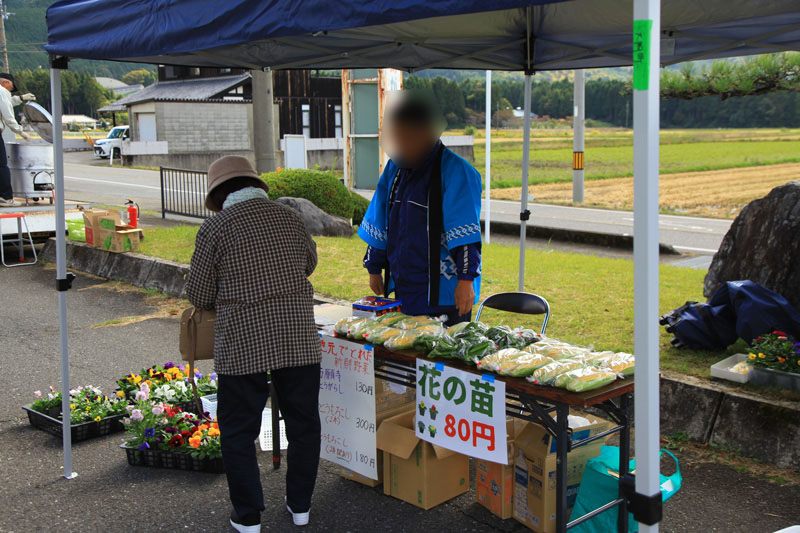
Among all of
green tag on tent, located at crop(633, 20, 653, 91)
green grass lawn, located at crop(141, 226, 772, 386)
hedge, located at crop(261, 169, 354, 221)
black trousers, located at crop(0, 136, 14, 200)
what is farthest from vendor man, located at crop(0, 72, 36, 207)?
green tag on tent, located at crop(633, 20, 653, 91)

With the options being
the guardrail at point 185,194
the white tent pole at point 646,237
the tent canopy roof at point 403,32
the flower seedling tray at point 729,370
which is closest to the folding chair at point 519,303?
the flower seedling tray at point 729,370

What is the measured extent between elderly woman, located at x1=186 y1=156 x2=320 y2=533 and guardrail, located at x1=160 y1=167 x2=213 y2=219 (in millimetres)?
10479

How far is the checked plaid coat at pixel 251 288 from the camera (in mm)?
3367

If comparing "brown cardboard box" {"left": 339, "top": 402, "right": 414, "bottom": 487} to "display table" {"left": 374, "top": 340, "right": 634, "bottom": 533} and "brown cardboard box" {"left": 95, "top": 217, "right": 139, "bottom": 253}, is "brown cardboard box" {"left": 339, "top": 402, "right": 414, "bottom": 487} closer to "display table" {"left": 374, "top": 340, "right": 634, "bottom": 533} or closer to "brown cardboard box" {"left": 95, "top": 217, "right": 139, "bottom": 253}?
"display table" {"left": 374, "top": 340, "right": 634, "bottom": 533}

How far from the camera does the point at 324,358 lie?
4086 mm

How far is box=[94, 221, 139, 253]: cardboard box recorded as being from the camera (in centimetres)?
1012

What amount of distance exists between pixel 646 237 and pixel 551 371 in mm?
1034

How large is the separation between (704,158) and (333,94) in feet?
72.3

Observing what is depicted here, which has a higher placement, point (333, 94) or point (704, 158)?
point (333, 94)

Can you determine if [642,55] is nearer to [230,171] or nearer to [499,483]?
[230,171]

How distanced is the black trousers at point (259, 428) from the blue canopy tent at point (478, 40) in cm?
139

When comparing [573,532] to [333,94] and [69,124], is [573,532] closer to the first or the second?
[333,94]

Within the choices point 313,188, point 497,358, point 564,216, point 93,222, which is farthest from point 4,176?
point 564,216

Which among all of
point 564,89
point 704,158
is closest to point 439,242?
point 704,158
